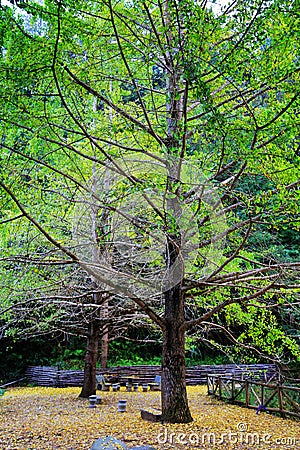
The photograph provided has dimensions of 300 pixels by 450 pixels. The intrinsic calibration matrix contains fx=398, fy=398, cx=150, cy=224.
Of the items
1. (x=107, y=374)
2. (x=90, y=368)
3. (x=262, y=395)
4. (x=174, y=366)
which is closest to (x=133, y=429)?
(x=174, y=366)

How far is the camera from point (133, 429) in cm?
621

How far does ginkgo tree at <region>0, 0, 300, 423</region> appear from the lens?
427 centimetres

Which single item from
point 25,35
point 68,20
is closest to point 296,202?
point 68,20

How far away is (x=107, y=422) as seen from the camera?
6.91 m

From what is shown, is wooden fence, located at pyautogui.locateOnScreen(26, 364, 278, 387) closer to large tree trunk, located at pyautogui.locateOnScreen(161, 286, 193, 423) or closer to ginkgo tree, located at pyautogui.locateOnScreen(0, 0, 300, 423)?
large tree trunk, located at pyautogui.locateOnScreen(161, 286, 193, 423)

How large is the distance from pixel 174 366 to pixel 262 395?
11.3 ft

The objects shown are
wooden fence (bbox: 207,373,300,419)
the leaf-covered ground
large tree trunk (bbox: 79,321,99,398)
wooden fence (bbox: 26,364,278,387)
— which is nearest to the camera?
the leaf-covered ground

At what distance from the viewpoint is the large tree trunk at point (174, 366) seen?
20.9 feet

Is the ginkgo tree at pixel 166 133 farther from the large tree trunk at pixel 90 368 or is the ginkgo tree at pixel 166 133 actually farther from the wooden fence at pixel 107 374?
the wooden fence at pixel 107 374

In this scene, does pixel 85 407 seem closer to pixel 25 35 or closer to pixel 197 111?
pixel 197 111

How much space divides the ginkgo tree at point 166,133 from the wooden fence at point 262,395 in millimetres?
2576

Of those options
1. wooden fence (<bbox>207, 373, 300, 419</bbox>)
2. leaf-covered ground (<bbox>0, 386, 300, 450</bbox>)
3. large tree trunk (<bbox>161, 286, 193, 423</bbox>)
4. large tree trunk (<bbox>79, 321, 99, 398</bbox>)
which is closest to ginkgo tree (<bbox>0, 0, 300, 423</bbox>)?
large tree trunk (<bbox>161, 286, 193, 423</bbox>)

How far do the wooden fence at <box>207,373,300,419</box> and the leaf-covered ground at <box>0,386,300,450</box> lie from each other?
0.92 ft

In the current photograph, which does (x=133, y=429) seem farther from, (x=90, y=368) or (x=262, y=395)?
(x=90, y=368)
